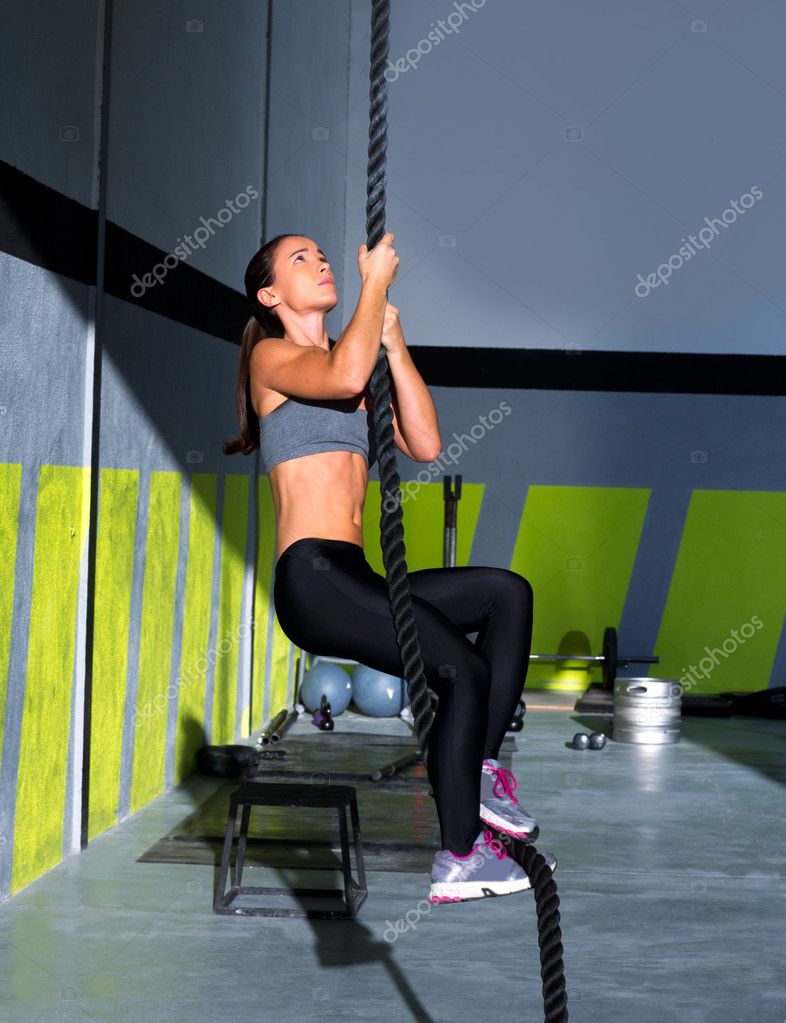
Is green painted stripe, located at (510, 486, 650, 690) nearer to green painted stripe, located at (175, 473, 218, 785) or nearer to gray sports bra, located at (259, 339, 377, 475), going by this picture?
green painted stripe, located at (175, 473, 218, 785)

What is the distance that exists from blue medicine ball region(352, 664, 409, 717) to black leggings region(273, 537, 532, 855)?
5.20 meters

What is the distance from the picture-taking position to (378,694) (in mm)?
7688

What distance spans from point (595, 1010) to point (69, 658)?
2.01m

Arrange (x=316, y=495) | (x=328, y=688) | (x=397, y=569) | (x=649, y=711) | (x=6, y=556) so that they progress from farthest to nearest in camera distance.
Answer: (x=328, y=688) < (x=649, y=711) < (x=6, y=556) < (x=316, y=495) < (x=397, y=569)

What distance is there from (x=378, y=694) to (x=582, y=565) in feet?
5.82

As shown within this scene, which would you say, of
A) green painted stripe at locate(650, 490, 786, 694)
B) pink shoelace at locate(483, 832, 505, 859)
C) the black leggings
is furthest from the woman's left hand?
green painted stripe at locate(650, 490, 786, 694)

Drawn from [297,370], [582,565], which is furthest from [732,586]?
[297,370]

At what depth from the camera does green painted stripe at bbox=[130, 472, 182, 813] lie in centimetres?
507

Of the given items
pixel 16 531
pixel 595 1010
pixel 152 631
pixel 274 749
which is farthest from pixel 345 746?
pixel 595 1010

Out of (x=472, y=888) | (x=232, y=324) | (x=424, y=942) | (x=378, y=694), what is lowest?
(x=424, y=942)

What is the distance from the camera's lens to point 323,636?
95.4 inches

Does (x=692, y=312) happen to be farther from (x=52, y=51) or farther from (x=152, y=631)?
(x=52, y=51)

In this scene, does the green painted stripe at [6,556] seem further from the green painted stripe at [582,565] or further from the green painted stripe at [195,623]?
the green painted stripe at [582,565]

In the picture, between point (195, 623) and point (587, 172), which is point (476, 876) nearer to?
point (195, 623)
